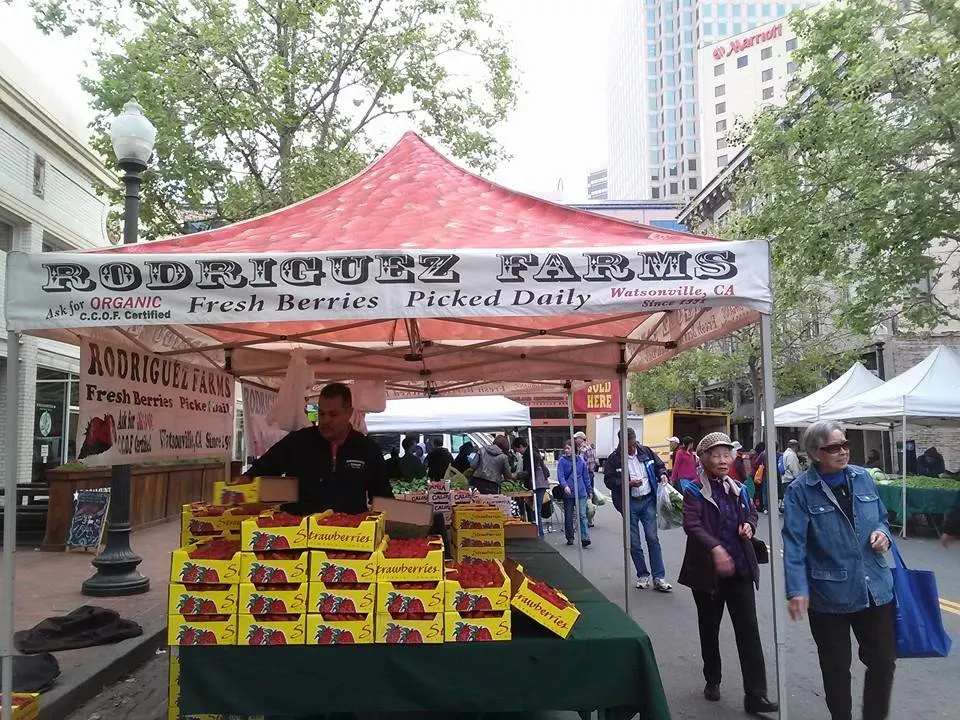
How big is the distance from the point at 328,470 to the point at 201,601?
1.46 meters

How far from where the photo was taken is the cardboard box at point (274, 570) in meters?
3.58

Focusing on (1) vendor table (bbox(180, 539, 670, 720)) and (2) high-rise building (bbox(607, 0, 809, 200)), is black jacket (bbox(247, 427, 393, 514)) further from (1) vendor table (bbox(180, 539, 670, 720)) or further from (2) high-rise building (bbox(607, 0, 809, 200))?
(2) high-rise building (bbox(607, 0, 809, 200))

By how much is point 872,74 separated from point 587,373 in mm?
12103

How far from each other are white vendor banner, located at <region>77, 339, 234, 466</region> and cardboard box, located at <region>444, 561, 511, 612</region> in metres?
2.41

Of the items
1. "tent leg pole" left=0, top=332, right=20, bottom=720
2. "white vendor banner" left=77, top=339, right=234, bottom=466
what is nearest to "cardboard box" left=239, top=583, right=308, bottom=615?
"tent leg pole" left=0, top=332, right=20, bottom=720

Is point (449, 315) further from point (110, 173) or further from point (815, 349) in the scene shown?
point (815, 349)

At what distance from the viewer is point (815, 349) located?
33.7 meters

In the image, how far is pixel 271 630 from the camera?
3545 mm

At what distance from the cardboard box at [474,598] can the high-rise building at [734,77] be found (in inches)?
3538

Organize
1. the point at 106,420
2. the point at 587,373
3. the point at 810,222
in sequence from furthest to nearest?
1. the point at 810,222
2. the point at 587,373
3. the point at 106,420

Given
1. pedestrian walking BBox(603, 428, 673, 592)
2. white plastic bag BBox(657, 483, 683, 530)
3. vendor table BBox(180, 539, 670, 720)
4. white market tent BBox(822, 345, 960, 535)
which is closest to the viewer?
vendor table BBox(180, 539, 670, 720)

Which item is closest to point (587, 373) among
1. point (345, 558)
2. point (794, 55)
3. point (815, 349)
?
point (345, 558)

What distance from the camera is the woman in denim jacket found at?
159 inches

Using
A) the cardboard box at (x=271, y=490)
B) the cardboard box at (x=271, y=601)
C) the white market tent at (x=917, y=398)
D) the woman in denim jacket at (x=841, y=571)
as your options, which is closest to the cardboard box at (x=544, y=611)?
the cardboard box at (x=271, y=601)
